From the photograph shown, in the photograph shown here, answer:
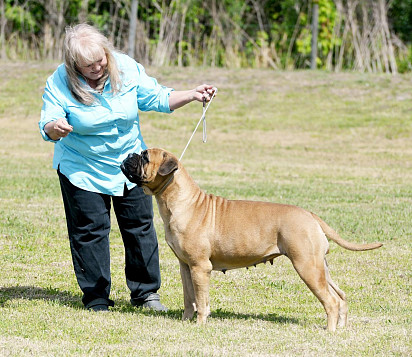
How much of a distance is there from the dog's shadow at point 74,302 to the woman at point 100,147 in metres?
0.12

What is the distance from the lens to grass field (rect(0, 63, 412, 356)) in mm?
5496

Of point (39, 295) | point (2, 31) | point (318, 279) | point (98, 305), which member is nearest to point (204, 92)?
point (318, 279)

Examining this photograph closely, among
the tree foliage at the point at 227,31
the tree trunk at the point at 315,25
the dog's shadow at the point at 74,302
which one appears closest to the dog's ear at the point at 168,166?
the dog's shadow at the point at 74,302

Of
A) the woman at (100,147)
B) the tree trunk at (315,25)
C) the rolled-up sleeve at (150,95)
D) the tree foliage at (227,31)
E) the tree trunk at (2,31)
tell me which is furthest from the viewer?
the tree trunk at (2,31)

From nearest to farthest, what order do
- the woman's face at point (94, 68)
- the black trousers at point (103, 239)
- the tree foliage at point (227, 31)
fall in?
the woman's face at point (94, 68)
the black trousers at point (103, 239)
the tree foliage at point (227, 31)

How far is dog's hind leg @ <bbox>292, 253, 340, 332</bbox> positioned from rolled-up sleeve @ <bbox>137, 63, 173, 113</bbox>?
1832mm

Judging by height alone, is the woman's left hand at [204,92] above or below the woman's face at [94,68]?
below

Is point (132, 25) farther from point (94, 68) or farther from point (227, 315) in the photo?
point (227, 315)

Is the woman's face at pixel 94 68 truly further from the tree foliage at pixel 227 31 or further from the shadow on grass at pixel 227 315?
the tree foliage at pixel 227 31

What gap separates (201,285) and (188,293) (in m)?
0.30

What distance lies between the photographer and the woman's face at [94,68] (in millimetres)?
5867

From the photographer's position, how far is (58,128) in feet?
18.4

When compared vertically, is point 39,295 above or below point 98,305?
below

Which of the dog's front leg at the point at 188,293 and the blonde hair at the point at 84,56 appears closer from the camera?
the blonde hair at the point at 84,56
